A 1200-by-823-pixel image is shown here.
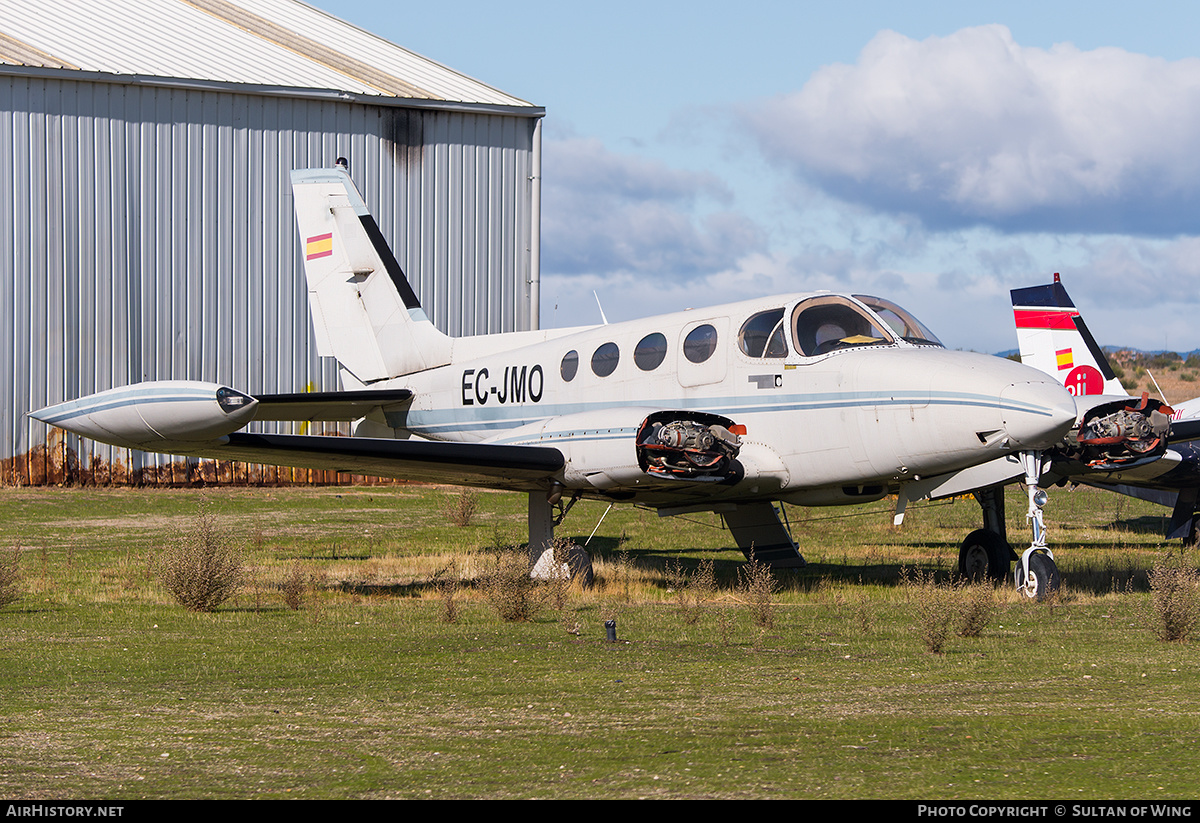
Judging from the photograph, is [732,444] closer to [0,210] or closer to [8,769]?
[8,769]

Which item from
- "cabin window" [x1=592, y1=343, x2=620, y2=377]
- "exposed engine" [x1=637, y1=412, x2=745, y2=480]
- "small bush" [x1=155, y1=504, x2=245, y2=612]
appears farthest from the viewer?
"cabin window" [x1=592, y1=343, x2=620, y2=377]

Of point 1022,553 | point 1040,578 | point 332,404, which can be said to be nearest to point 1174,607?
point 1040,578

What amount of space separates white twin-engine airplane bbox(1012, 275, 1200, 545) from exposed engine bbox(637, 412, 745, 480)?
12.5ft

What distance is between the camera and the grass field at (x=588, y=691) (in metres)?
6.31

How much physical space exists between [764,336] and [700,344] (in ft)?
3.21

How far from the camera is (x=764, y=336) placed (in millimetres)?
14789

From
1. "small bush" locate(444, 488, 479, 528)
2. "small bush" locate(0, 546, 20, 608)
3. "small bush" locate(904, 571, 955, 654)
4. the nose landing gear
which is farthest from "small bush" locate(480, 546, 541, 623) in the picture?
"small bush" locate(444, 488, 479, 528)

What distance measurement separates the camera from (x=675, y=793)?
19.5 ft

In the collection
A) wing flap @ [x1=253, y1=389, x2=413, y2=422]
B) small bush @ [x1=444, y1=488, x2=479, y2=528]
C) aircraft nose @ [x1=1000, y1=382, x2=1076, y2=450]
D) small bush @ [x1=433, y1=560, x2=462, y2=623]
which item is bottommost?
small bush @ [x1=433, y1=560, x2=462, y2=623]

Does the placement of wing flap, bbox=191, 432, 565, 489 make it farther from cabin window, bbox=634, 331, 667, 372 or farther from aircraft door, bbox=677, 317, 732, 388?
aircraft door, bbox=677, 317, 732, 388

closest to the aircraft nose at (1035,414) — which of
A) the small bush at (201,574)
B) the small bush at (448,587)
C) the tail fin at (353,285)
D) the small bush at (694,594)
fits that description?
the small bush at (694,594)

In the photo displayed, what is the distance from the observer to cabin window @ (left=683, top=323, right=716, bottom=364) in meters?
15.3

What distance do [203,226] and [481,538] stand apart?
13494 mm

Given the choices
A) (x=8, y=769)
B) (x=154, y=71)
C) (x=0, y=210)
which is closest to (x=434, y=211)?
(x=154, y=71)
